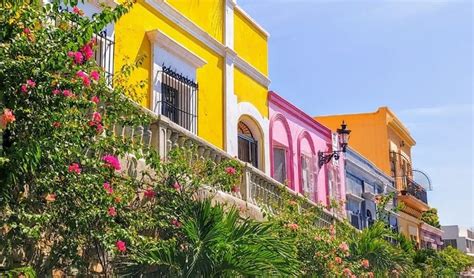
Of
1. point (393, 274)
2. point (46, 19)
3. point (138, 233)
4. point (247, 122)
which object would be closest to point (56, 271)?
point (138, 233)

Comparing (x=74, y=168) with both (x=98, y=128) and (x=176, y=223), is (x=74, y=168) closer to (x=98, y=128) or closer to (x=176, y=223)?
(x=98, y=128)

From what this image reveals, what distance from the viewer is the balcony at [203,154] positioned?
7270 millimetres

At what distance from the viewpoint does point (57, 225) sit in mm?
5570

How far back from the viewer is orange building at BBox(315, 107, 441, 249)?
28719 millimetres

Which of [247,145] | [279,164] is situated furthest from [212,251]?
[279,164]

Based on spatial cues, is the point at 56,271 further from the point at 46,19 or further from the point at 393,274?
the point at 393,274

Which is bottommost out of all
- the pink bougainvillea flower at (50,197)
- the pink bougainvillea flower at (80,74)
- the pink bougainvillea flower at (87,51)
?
the pink bougainvillea flower at (50,197)

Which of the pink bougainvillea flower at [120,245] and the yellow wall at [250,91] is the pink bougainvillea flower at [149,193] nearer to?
the pink bougainvillea flower at [120,245]

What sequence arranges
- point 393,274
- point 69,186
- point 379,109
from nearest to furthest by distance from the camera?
1. point 69,186
2. point 393,274
3. point 379,109

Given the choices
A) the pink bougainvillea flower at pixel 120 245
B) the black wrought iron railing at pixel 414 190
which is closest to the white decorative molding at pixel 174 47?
the pink bougainvillea flower at pixel 120 245

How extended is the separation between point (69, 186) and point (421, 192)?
97.2ft

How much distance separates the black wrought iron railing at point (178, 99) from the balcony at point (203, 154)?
1791mm

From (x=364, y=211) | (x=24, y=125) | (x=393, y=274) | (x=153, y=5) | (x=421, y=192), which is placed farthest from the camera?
(x=421, y=192)

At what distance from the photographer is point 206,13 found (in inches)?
501
